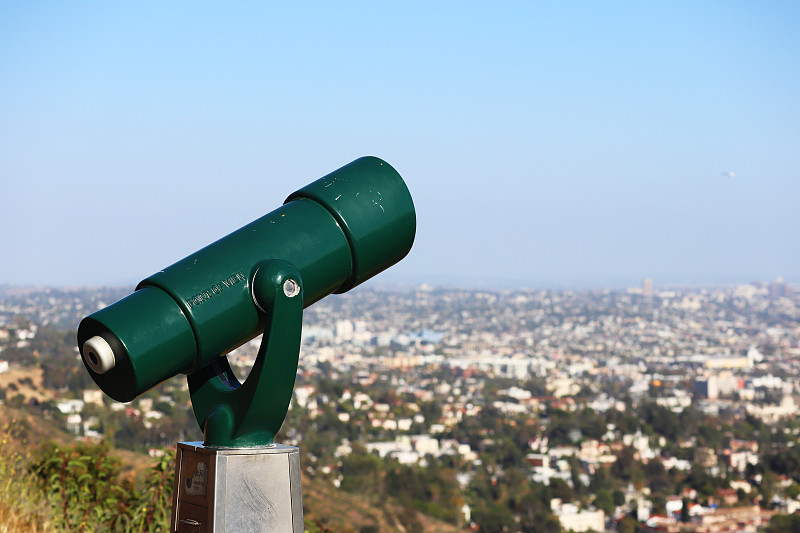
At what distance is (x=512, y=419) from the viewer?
42500 millimetres

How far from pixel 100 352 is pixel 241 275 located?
0.35 meters

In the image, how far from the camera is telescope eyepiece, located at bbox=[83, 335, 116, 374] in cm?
212

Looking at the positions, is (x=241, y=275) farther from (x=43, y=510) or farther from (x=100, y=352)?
(x=43, y=510)

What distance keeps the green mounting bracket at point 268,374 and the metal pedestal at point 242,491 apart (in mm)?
40

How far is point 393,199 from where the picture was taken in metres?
2.40

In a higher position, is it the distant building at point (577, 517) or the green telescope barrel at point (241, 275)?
the green telescope barrel at point (241, 275)

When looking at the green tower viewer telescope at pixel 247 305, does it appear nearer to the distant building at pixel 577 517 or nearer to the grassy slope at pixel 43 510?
the grassy slope at pixel 43 510

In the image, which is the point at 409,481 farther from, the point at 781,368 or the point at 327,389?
the point at 781,368

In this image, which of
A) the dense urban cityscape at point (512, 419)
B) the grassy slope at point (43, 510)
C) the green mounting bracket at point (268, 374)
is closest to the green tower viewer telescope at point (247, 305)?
the green mounting bracket at point (268, 374)

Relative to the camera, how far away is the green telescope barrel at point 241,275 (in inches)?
84.7

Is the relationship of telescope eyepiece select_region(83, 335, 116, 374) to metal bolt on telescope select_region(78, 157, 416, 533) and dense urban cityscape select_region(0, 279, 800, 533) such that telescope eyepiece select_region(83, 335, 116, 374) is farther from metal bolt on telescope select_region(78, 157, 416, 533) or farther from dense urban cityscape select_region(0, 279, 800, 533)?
dense urban cityscape select_region(0, 279, 800, 533)

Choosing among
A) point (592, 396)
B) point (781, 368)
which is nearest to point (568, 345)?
point (781, 368)

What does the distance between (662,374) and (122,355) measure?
67.1 metres

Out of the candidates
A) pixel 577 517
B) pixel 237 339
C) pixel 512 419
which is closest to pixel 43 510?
pixel 237 339
